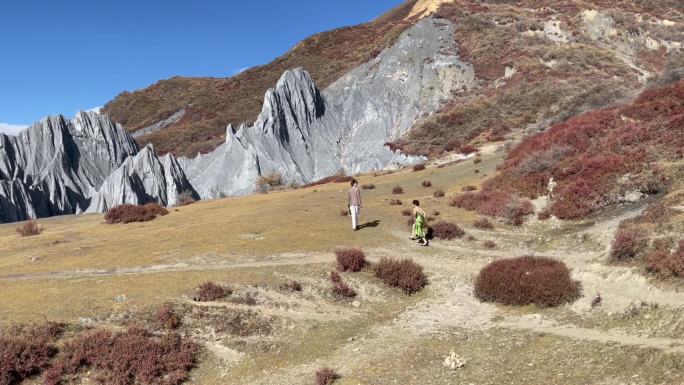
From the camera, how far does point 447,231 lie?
77.6 feet

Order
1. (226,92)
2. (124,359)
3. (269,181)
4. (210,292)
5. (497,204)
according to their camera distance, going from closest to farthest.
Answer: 1. (124,359)
2. (210,292)
3. (497,204)
4. (269,181)
5. (226,92)

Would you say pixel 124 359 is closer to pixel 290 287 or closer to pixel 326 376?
pixel 326 376

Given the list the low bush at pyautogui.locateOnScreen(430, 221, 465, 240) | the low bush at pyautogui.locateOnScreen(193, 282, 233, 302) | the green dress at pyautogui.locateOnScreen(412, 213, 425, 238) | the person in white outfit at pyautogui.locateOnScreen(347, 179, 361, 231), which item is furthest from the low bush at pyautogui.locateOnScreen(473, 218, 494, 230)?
the low bush at pyautogui.locateOnScreen(193, 282, 233, 302)

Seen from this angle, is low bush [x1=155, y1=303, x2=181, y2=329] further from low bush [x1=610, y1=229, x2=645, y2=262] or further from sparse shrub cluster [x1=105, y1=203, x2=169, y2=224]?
sparse shrub cluster [x1=105, y1=203, x2=169, y2=224]

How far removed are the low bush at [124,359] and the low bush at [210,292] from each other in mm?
2549

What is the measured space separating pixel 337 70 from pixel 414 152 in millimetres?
51355

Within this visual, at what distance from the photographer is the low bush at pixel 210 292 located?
1542 cm

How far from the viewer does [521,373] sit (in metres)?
10.7

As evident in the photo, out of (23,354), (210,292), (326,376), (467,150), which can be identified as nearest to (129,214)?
(210,292)

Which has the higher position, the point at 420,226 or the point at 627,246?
the point at 420,226

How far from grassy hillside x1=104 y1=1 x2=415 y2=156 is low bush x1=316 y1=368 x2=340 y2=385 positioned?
77.4 m

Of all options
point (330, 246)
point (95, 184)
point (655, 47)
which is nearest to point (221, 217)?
point (330, 246)

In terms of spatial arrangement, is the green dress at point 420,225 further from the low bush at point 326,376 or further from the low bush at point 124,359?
the low bush at point 124,359

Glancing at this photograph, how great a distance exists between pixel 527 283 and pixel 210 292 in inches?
390
